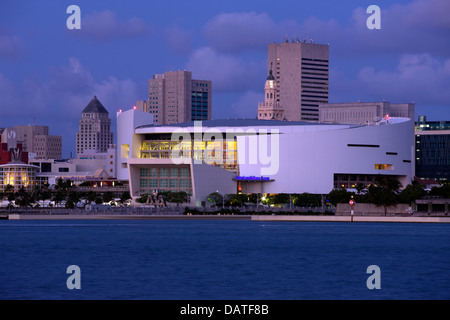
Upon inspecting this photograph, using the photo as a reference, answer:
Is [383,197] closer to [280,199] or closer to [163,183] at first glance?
[280,199]

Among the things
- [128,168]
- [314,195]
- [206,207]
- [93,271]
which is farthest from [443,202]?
[93,271]

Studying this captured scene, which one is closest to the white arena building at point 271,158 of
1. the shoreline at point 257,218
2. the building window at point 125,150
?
the building window at point 125,150

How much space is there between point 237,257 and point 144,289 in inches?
916

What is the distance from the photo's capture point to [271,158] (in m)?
174

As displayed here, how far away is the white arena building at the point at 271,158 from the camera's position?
17125 cm

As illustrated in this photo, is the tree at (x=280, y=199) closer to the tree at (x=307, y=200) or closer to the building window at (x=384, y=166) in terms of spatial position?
the tree at (x=307, y=200)

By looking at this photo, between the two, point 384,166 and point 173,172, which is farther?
point 384,166

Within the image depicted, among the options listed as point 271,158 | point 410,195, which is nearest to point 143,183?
point 271,158

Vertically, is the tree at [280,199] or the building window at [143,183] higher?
the building window at [143,183]

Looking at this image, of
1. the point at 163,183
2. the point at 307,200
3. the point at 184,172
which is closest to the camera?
the point at 307,200

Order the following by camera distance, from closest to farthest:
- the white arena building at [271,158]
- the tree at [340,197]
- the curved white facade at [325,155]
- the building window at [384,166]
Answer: the tree at [340,197]
the white arena building at [271,158]
the curved white facade at [325,155]
the building window at [384,166]

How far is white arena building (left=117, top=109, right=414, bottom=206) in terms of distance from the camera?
171250mm

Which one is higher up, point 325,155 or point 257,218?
point 325,155
